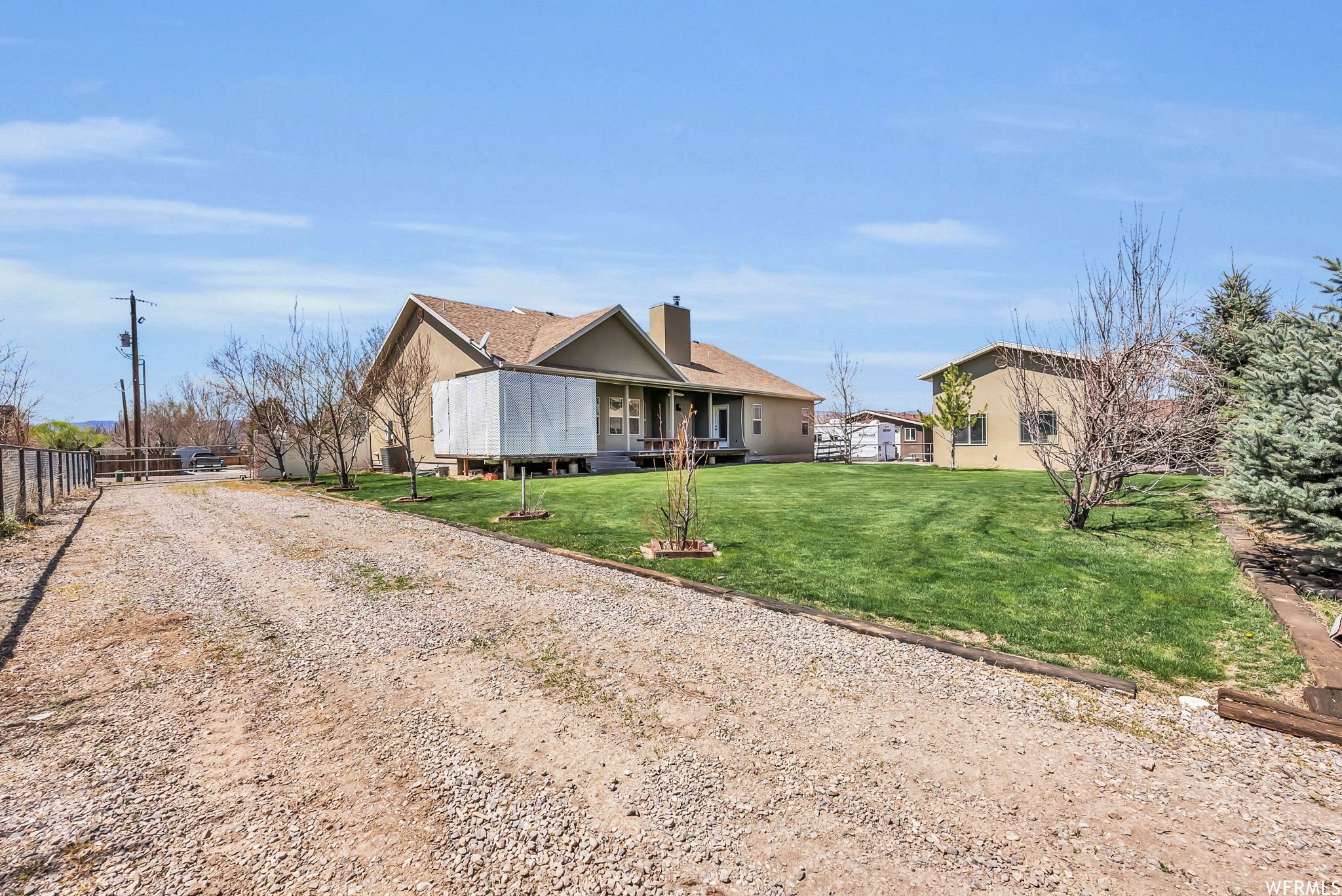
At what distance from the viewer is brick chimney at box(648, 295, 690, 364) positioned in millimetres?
26797

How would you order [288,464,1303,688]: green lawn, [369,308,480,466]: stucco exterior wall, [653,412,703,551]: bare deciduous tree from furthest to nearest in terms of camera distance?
[369,308,480,466]: stucco exterior wall
[653,412,703,551]: bare deciduous tree
[288,464,1303,688]: green lawn

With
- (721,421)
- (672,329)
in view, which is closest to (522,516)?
(672,329)

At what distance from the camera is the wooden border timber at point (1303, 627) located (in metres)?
3.57

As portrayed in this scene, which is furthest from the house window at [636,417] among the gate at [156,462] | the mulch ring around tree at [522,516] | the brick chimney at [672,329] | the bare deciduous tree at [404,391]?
the gate at [156,462]


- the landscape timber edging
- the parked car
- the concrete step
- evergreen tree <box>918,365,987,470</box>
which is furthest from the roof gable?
the parked car

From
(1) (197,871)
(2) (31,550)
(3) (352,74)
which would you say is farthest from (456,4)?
(1) (197,871)

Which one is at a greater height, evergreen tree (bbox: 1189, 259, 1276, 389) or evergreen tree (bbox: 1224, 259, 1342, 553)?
evergreen tree (bbox: 1189, 259, 1276, 389)

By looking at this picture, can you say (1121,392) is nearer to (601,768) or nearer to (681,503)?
(681,503)

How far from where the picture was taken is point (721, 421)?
2811 cm

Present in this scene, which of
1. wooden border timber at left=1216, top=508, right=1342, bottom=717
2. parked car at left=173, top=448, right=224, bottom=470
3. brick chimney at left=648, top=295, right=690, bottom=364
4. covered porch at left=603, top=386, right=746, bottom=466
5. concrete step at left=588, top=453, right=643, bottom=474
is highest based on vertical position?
brick chimney at left=648, top=295, right=690, bottom=364

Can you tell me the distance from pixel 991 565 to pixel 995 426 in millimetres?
20180

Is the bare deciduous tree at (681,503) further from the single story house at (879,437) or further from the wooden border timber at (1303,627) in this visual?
the single story house at (879,437)

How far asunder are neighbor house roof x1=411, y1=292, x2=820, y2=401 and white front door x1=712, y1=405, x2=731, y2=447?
54.0 inches

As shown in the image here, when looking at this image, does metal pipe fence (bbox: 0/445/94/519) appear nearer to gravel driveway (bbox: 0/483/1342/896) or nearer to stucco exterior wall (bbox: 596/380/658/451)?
gravel driveway (bbox: 0/483/1342/896)
